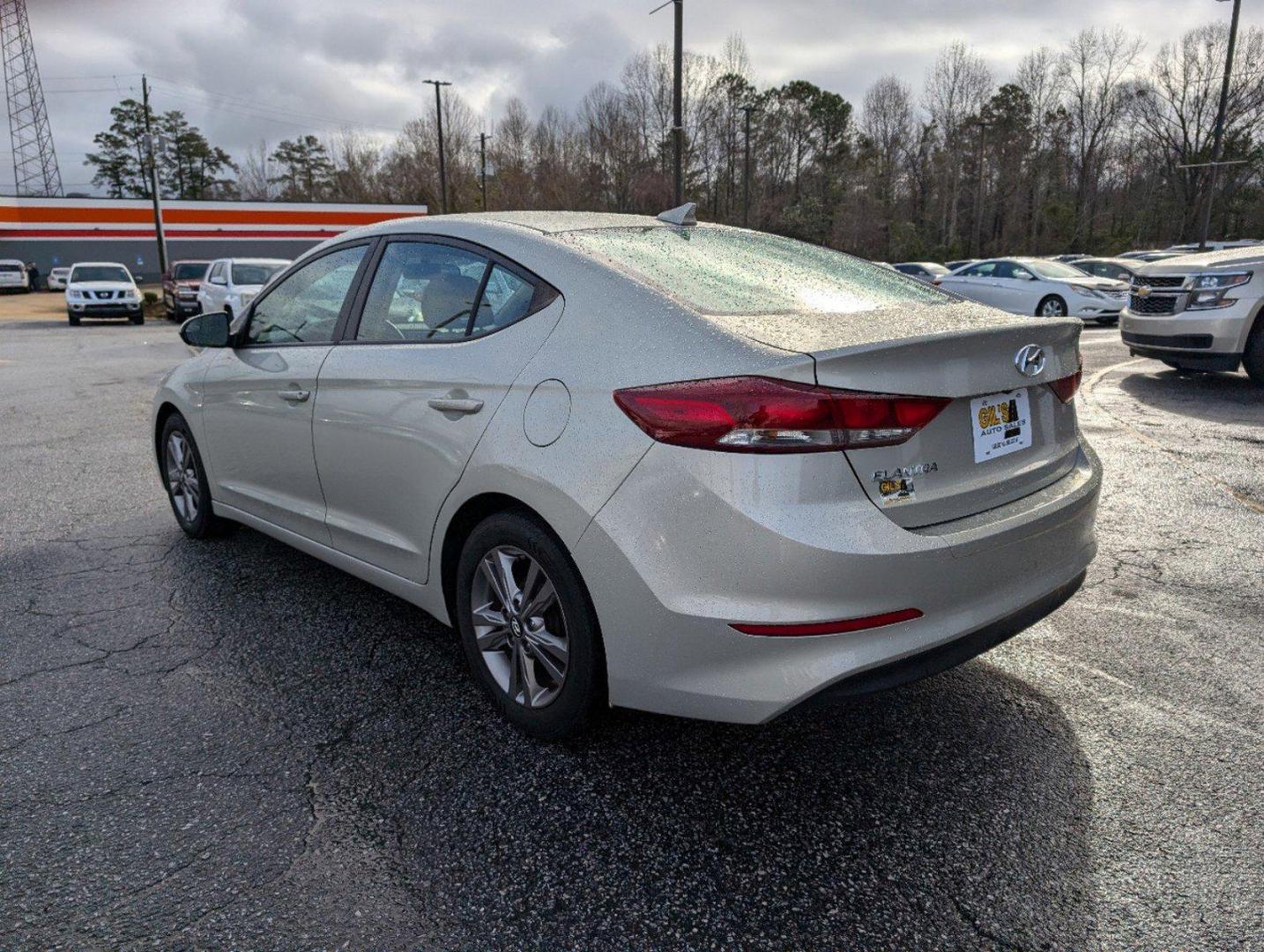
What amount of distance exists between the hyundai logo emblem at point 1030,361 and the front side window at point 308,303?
2448 mm

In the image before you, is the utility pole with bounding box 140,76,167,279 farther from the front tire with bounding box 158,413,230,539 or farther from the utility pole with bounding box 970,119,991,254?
the utility pole with bounding box 970,119,991,254

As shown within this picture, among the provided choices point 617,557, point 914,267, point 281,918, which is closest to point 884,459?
point 617,557

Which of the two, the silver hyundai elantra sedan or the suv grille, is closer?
the silver hyundai elantra sedan

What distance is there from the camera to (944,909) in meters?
2.09

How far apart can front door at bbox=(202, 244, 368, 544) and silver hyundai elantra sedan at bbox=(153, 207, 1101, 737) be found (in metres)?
0.16

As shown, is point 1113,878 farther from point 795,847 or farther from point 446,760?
point 446,760

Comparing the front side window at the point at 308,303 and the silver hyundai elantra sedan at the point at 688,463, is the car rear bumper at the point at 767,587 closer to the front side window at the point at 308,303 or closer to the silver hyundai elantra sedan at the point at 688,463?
the silver hyundai elantra sedan at the point at 688,463

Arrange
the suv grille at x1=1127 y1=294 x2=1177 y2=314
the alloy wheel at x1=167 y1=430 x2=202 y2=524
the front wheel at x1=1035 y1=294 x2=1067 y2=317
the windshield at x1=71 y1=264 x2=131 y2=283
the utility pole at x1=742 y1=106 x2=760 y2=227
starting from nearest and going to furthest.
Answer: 1. the alloy wheel at x1=167 y1=430 x2=202 y2=524
2. the suv grille at x1=1127 y1=294 x2=1177 y2=314
3. the front wheel at x1=1035 y1=294 x2=1067 y2=317
4. the windshield at x1=71 y1=264 x2=131 y2=283
5. the utility pole at x1=742 y1=106 x2=760 y2=227

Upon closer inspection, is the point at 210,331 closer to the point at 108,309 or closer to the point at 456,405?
the point at 456,405

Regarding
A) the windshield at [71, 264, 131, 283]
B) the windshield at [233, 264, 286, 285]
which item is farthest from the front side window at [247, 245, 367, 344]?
the windshield at [71, 264, 131, 283]

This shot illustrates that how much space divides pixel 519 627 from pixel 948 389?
140 centimetres

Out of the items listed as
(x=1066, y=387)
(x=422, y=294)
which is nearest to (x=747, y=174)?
(x=422, y=294)

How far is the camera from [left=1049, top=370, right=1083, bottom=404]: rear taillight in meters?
2.83

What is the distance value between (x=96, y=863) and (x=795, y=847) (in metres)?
1.73
